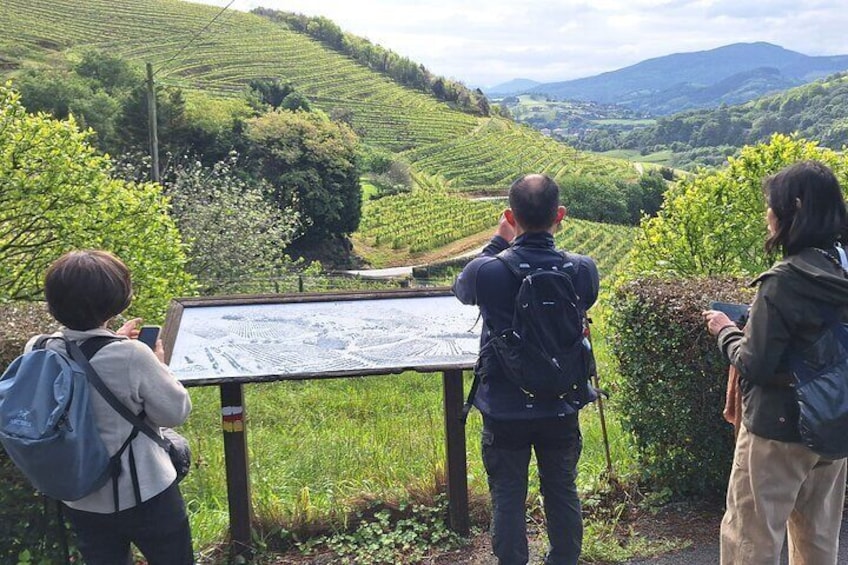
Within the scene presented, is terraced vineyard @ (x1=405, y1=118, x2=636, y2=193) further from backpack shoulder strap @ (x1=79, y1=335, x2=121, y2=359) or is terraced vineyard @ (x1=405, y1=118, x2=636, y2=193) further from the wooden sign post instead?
backpack shoulder strap @ (x1=79, y1=335, x2=121, y2=359)

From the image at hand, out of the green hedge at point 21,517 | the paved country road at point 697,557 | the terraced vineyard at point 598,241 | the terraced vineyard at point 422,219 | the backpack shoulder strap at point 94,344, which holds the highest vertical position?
the backpack shoulder strap at point 94,344

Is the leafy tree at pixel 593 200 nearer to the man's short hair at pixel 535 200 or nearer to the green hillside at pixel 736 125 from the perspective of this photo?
the green hillside at pixel 736 125

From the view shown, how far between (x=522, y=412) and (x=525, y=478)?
33 cm

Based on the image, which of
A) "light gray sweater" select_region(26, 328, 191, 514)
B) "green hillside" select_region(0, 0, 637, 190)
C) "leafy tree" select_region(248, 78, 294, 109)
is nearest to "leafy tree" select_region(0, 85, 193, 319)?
"light gray sweater" select_region(26, 328, 191, 514)

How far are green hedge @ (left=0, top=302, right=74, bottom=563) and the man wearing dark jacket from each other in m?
1.76

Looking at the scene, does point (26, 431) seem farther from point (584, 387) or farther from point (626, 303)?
point (626, 303)

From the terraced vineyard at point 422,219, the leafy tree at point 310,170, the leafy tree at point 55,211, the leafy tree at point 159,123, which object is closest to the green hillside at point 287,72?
the terraced vineyard at point 422,219

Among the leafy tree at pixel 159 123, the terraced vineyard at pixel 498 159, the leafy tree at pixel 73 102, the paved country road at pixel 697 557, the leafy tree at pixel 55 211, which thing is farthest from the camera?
the terraced vineyard at pixel 498 159

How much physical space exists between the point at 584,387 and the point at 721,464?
4.88 feet

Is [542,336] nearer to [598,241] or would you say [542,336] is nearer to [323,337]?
[323,337]

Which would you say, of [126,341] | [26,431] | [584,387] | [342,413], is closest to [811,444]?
[584,387]

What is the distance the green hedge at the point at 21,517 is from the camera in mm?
2807

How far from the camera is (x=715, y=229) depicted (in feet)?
23.5

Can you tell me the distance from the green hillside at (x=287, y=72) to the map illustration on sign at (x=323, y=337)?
195ft
